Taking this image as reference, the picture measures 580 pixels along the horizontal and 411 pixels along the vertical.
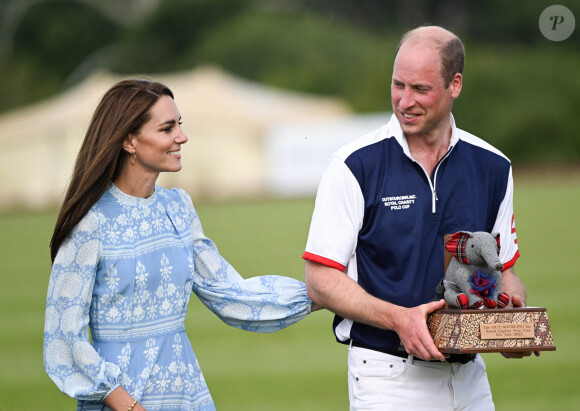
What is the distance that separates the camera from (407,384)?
14.0ft

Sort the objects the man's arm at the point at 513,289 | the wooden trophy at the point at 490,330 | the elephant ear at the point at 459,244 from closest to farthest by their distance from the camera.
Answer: the wooden trophy at the point at 490,330, the elephant ear at the point at 459,244, the man's arm at the point at 513,289

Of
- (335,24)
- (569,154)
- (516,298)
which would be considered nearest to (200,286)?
(516,298)

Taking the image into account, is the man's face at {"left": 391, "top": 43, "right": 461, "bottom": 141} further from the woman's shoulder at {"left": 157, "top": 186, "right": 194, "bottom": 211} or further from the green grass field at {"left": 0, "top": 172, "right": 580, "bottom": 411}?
the green grass field at {"left": 0, "top": 172, "right": 580, "bottom": 411}

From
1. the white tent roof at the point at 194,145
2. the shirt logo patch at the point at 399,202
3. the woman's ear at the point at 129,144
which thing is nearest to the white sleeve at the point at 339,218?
the shirt logo patch at the point at 399,202

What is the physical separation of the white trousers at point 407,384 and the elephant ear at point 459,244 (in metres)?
0.54

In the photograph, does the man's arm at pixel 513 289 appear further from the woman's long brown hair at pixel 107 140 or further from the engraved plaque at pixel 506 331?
the woman's long brown hair at pixel 107 140

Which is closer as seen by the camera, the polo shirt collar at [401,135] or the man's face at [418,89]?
the man's face at [418,89]

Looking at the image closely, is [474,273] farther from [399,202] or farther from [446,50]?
[446,50]

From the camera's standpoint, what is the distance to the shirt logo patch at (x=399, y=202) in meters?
4.24

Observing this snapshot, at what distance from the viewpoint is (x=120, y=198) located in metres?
4.32

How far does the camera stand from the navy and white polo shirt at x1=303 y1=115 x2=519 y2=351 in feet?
13.8

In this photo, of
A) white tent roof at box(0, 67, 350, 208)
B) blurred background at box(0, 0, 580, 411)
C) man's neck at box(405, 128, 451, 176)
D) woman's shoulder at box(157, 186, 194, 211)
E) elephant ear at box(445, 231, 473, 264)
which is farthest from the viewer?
white tent roof at box(0, 67, 350, 208)

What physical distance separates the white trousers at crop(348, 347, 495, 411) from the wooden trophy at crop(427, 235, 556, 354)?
41cm

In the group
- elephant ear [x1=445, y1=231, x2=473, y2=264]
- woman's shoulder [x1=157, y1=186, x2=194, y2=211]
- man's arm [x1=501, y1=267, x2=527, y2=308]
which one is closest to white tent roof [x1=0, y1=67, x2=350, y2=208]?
woman's shoulder [x1=157, y1=186, x2=194, y2=211]
